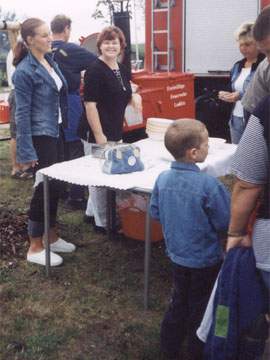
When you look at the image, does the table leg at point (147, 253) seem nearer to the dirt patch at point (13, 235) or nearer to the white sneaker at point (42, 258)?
the white sneaker at point (42, 258)

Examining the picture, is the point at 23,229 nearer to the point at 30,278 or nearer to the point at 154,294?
the point at 30,278

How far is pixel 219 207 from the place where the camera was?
2.43m

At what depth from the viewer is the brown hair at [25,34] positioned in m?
3.55

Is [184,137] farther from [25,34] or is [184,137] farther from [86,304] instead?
[25,34]

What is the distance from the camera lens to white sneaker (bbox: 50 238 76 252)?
405 cm

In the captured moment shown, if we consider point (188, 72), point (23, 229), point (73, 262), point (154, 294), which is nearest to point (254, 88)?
point (154, 294)

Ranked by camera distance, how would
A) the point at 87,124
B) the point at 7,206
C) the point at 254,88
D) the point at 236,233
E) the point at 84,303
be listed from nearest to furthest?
the point at 236,233 < the point at 254,88 < the point at 84,303 < the point at 87,124 < the point at 7,206

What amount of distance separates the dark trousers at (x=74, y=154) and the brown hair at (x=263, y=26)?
3205 mm

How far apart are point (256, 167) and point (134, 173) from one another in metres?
1.49

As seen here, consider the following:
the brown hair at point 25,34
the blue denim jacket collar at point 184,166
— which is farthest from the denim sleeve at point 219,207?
the brown hair at point 25,34

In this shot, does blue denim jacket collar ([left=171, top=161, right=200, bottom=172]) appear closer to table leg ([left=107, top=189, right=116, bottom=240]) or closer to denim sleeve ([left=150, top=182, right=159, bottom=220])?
denim sleeve ([left=150, top=182, right=159, bottom=220])

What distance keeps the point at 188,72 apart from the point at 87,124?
4165 mm

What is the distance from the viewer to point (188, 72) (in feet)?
25.7

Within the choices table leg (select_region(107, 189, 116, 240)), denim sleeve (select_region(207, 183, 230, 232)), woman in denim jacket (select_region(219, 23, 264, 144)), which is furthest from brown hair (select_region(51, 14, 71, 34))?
denim sleeve (select_region(207, 183, 230, 232))
